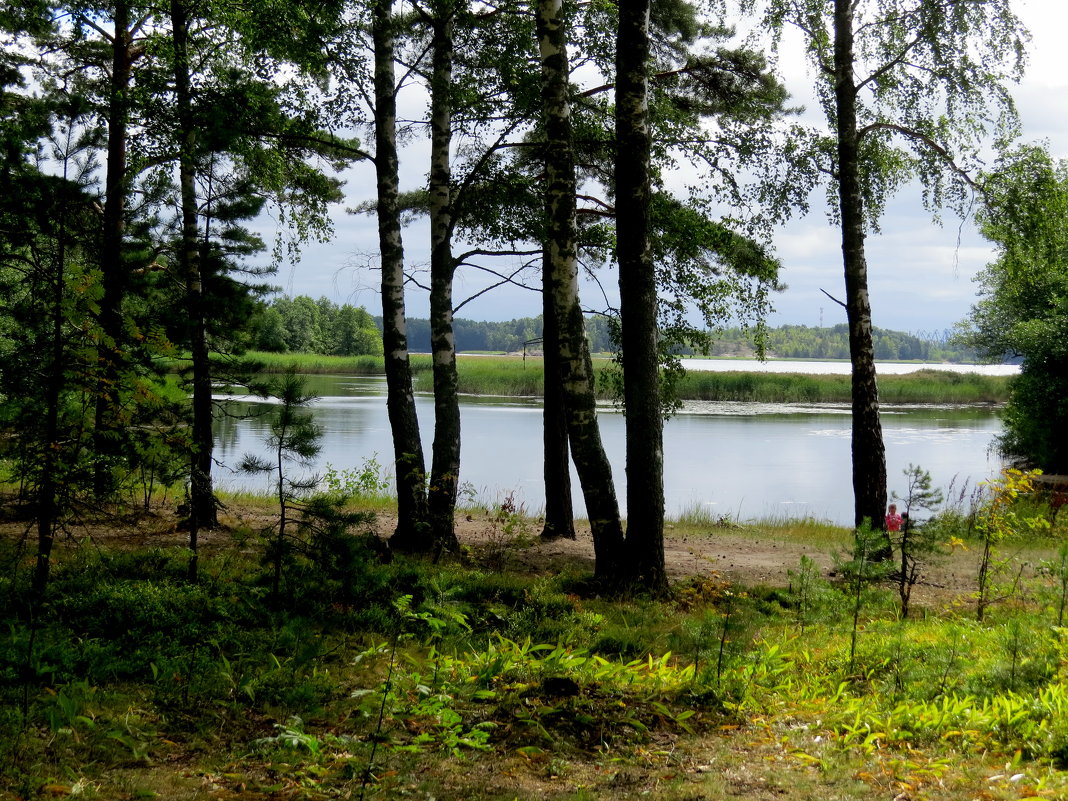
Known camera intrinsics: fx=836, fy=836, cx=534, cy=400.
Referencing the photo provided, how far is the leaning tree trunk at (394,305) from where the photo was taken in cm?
930

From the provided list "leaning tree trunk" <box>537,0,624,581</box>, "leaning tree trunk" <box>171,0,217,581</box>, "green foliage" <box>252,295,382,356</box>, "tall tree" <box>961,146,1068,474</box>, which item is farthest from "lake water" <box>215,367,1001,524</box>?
"green foliage" <box>252,295,382,356</box>

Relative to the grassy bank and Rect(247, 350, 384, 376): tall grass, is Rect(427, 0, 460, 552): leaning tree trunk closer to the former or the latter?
the grassy bank

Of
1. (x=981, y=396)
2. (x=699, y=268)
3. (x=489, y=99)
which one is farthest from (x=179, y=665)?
(x=981, y=396)

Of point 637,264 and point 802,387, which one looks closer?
point 637,264

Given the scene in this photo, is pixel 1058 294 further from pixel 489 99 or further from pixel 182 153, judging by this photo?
pixel 182 153

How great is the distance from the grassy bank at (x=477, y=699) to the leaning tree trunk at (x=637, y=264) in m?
1.50

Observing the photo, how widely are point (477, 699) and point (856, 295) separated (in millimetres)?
7388

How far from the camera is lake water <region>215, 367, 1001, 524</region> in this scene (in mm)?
20173

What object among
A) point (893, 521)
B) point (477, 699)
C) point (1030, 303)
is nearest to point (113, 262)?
point (477, 699)

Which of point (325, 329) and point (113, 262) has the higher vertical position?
point (325, 329)

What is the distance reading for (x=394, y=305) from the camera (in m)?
9.38

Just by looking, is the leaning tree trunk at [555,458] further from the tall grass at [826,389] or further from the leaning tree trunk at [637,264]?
the tall grass at [826,389]

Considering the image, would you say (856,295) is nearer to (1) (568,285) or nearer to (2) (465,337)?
(1) (568,285)

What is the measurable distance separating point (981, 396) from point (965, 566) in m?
40.7
